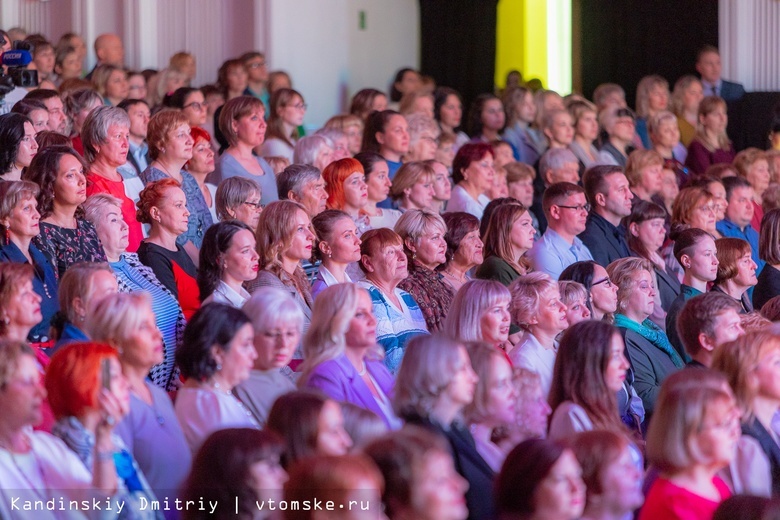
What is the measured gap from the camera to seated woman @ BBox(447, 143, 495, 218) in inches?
261

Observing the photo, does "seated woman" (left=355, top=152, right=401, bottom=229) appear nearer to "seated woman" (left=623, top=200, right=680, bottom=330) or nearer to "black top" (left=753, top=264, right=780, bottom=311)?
"seated woman" (left=623, top=200, right=680, bottom=330)

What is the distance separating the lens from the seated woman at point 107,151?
533cm

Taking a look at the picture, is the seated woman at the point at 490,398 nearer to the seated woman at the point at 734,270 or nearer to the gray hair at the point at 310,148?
the seated woman at the point at 734,270

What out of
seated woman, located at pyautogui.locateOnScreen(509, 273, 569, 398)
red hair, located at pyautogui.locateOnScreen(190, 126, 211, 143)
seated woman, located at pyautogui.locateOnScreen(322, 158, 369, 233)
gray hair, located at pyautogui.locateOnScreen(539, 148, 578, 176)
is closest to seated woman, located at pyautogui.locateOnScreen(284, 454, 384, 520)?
seated woman, located at pyautogui.locateOnScreen(509, 273, 569, 398)

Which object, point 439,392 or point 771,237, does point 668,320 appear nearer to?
point 771,237

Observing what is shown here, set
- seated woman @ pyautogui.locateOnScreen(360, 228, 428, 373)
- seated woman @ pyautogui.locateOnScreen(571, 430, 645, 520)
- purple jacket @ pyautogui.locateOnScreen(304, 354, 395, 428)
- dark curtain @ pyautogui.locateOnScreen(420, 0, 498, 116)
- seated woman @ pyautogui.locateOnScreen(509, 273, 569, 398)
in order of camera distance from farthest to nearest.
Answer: dark curtain @ pyautogui.locateOnScreen(420, 0, 498, 116), seated woman @ pyautogui.locateOnScreen(360, 228, 428, 373), seated woman @ pyautogui.locateOnScreen(509, 273, 569, 398), purple jacket @ pyautogui.locateOnScreen(304, 354, 395, 428), seated woman @ pyautogui.locateOnScreen(571, 430, 645, 520)

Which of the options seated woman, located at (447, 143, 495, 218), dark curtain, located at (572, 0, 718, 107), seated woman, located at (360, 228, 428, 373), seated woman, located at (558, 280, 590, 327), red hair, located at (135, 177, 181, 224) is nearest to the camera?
seated woman, located at (558, 280, 590, 327)

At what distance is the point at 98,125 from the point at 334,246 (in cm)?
118

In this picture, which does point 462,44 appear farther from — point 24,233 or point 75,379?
point 75,379

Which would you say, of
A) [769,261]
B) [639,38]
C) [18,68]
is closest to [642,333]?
[769,261]

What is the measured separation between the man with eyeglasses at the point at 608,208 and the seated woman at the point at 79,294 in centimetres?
299

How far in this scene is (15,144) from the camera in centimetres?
516

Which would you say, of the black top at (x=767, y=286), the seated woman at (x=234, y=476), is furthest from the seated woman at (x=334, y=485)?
the black top at (x=767, y=286)

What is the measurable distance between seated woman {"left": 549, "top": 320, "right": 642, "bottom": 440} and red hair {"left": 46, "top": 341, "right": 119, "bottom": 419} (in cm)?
135
